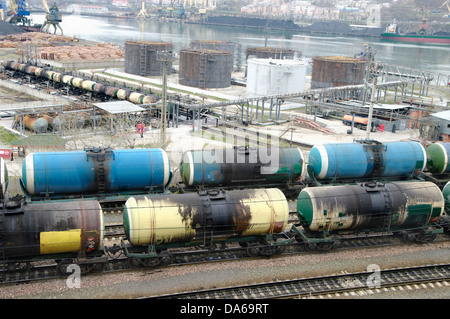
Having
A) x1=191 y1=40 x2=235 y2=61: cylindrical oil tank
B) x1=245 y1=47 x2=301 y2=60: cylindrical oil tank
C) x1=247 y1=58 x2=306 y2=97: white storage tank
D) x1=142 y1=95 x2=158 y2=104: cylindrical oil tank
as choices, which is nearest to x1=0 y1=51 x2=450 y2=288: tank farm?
x1=142 y1=95 x2=158 y2=104: cylindrical oil tank

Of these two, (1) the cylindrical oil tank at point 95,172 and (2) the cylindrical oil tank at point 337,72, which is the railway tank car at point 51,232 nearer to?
(1) the cylindrical oil tank at point 95,172

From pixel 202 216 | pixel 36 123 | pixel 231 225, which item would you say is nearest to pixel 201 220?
pixel 202 216

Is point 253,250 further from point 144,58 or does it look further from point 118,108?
point 144,58

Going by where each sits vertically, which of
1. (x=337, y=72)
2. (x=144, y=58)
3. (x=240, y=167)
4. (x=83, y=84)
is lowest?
(x=240, y=167)

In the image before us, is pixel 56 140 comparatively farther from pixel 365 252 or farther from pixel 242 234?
pixel 365 252

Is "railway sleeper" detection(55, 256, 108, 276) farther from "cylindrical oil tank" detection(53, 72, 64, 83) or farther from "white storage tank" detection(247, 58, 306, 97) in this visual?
"cylindrical oil tank" detection(53, 72, 64, 83)

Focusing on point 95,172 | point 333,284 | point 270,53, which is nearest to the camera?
point 333,284

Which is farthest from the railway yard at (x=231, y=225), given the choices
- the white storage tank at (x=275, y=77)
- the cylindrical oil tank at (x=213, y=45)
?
the cylindrical oil tank at (x=213, y=45)
